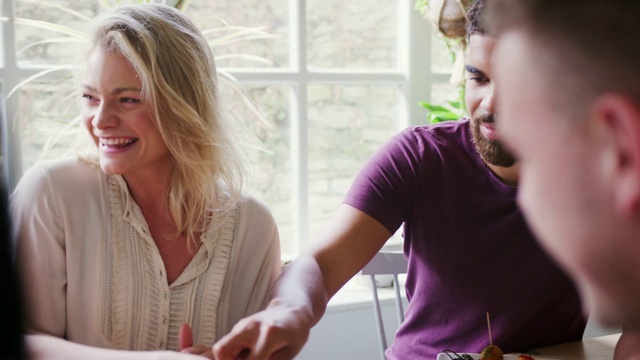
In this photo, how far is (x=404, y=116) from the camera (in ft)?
10.8

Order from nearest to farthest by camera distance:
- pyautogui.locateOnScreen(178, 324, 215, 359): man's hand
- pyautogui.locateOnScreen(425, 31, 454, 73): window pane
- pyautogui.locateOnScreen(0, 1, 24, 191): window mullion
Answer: pyautogui.locateOnScreen(178, 324, 215, 359): man's hand → pyautogui.locateOnScreen(0, 1, 24, 191): window mullion → pyautogui.locateOnScreen(425, 31, 454, 73): window pane

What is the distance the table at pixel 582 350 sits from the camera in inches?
63.6

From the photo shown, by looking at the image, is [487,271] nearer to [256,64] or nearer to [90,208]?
[90,208]

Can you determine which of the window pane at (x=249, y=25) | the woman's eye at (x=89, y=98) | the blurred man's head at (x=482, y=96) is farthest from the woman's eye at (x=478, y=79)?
the window pane at (x=249, y=25)

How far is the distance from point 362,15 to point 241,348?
2.29 metres

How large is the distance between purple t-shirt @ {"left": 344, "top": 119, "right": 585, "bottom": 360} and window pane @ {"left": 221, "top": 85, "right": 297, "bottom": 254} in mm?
1256

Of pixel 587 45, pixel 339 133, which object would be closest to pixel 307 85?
pixel 339 133

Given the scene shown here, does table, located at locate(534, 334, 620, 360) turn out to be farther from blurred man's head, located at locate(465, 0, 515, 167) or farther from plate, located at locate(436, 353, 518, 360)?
blurred man's head, located at locate(465, 0, 515, 167)

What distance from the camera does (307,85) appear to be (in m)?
3.03

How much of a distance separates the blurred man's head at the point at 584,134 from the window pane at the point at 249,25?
2366 mm

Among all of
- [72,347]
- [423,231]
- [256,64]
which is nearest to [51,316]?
[72,347]

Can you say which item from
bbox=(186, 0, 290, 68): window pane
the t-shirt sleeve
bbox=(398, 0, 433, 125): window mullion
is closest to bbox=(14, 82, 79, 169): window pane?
bbox=(186, 0, 290, 68): window pane

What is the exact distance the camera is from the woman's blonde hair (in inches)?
63.2

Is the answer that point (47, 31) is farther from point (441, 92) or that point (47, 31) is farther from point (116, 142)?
point (441, 92)
